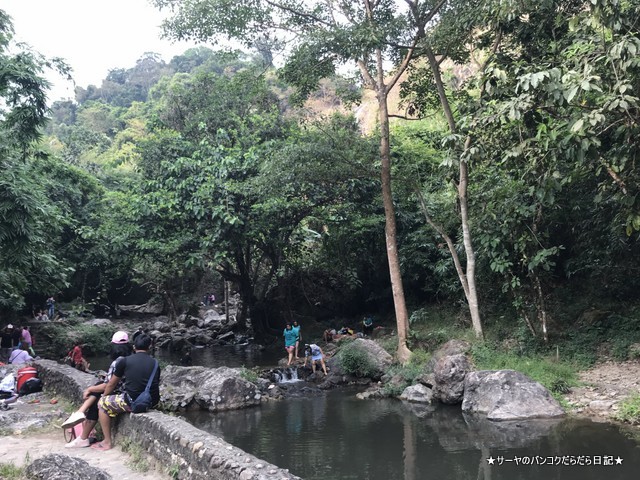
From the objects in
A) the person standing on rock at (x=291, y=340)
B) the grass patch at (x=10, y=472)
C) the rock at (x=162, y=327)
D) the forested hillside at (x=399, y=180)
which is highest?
the forested hillside at (x=399, y=180)

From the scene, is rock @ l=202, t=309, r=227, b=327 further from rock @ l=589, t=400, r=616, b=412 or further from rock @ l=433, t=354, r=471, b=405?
rock @ l=589, t=400, r=616, b=412

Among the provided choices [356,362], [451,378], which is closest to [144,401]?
[451,378]

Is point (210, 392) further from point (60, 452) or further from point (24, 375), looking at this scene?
point (60, 452)

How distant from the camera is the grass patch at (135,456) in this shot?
6.13 m

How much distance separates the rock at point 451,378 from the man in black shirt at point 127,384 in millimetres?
7031

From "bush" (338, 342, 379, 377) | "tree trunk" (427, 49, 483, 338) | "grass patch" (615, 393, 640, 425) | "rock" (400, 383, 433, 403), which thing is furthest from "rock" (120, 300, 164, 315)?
"grass patch" (615, 393, 640, 425)

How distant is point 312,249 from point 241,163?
7696 millimetres

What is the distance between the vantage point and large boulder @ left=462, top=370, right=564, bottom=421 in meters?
9.99

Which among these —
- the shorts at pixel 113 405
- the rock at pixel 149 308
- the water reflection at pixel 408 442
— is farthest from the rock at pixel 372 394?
the rock at pixel 149 308

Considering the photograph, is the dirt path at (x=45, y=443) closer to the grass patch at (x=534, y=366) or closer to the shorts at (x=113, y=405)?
the shorts at (x=113, y=405)

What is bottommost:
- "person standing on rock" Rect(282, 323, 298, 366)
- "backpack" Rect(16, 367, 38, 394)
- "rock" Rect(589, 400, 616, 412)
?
"rock" Rect(589, 400, 616, 412)

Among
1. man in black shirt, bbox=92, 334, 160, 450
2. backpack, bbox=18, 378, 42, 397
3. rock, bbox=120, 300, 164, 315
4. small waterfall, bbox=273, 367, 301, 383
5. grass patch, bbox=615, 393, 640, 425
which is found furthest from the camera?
rock, bbox=120, 300, 164, 315

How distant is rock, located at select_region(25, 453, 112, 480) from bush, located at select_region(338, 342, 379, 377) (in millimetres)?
10278

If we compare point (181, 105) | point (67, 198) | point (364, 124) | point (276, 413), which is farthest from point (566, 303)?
point (364, 124)
